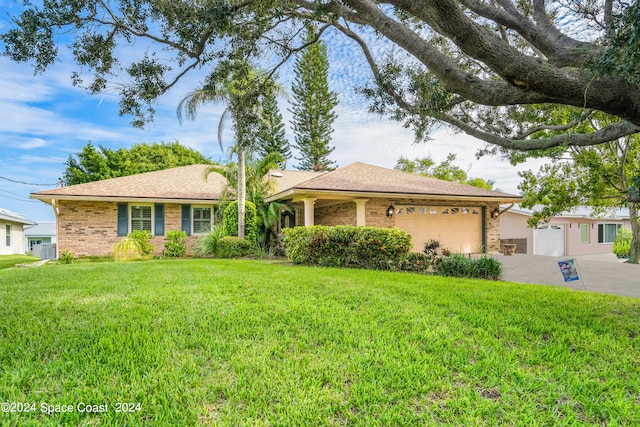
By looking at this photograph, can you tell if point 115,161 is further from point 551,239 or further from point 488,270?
point 551,239

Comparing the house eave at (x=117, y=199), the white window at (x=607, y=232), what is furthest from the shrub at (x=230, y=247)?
the white window at (x=607, y=232)

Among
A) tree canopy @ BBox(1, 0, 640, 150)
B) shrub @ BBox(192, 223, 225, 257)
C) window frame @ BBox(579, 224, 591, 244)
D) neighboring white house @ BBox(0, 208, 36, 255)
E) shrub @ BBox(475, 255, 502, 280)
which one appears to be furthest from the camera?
neighboring white house @ BBox(0, 208, 36, 255)

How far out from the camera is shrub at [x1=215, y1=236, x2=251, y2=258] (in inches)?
542

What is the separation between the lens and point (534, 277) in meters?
9.51

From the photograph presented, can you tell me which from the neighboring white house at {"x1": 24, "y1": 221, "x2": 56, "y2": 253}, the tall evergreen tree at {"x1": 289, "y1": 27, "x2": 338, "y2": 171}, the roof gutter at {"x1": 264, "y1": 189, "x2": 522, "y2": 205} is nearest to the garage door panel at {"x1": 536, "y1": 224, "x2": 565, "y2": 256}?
the roof gutter at {"x1": 264, "y1": 189, "x2": 522, "y2": 205}

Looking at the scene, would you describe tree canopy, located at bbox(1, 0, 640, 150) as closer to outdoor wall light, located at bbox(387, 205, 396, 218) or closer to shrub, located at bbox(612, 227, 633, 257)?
outdoor wall light, located at bbox(387, 205, 396, 218)

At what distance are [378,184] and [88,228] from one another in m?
12.5

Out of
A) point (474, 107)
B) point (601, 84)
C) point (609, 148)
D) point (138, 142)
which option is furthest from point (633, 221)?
point (138, 142)

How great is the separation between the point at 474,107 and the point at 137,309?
993 cm

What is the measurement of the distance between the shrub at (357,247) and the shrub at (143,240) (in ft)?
24.6

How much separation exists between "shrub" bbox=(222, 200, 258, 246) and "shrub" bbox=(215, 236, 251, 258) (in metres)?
0.63

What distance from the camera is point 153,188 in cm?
1622

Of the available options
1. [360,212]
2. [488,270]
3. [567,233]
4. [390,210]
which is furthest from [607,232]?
[488,270]

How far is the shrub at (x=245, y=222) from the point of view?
579 inches
